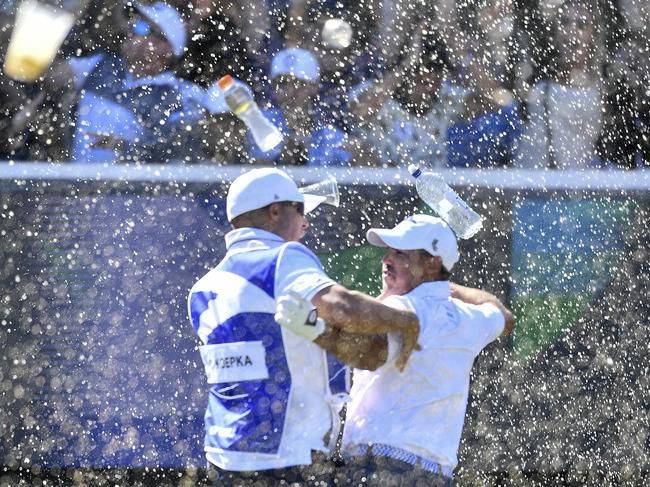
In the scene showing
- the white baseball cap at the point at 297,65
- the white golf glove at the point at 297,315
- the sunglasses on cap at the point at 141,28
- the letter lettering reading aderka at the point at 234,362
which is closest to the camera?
the white golf glove at the point at 297,315

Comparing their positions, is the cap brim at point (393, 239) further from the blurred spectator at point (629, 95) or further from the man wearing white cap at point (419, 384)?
the blurred spectator at point (629, 95)

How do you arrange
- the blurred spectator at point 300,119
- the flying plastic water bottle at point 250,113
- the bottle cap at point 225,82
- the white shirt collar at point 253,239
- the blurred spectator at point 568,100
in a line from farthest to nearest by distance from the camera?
the blurred spectator at point 568,100 → the blurred spectator at point 300,119 → the flying plastic water bottle at point 250,113 → the bottle cap at point 225,82 → the white shirt collar at point 253,239

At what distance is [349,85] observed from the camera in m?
6.43

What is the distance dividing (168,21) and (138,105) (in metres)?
0.52

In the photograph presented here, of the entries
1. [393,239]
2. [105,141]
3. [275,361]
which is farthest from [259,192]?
[105,141]

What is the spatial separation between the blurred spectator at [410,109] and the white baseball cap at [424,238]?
2188 mm

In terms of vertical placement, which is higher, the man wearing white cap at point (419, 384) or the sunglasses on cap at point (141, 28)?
the sunglasses on cap at point (141, 28)

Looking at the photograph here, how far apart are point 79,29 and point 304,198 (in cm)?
294

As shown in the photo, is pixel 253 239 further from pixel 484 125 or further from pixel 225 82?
pixel 484 125

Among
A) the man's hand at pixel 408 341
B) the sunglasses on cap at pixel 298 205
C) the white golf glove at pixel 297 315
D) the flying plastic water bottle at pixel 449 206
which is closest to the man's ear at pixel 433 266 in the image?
the man's hand at pixel 408 341

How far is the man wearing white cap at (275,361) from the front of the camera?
11.9 ft

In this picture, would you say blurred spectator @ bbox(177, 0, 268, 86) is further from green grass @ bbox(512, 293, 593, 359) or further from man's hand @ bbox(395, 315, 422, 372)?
man's hand @ bbox(395, 315, 422, 372)

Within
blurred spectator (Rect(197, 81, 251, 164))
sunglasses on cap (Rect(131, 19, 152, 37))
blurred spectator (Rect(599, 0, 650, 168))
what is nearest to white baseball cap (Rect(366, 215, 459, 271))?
blurred spectator (Rect(197, 81, 251, 164))

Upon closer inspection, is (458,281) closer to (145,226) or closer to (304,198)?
(145,226)
